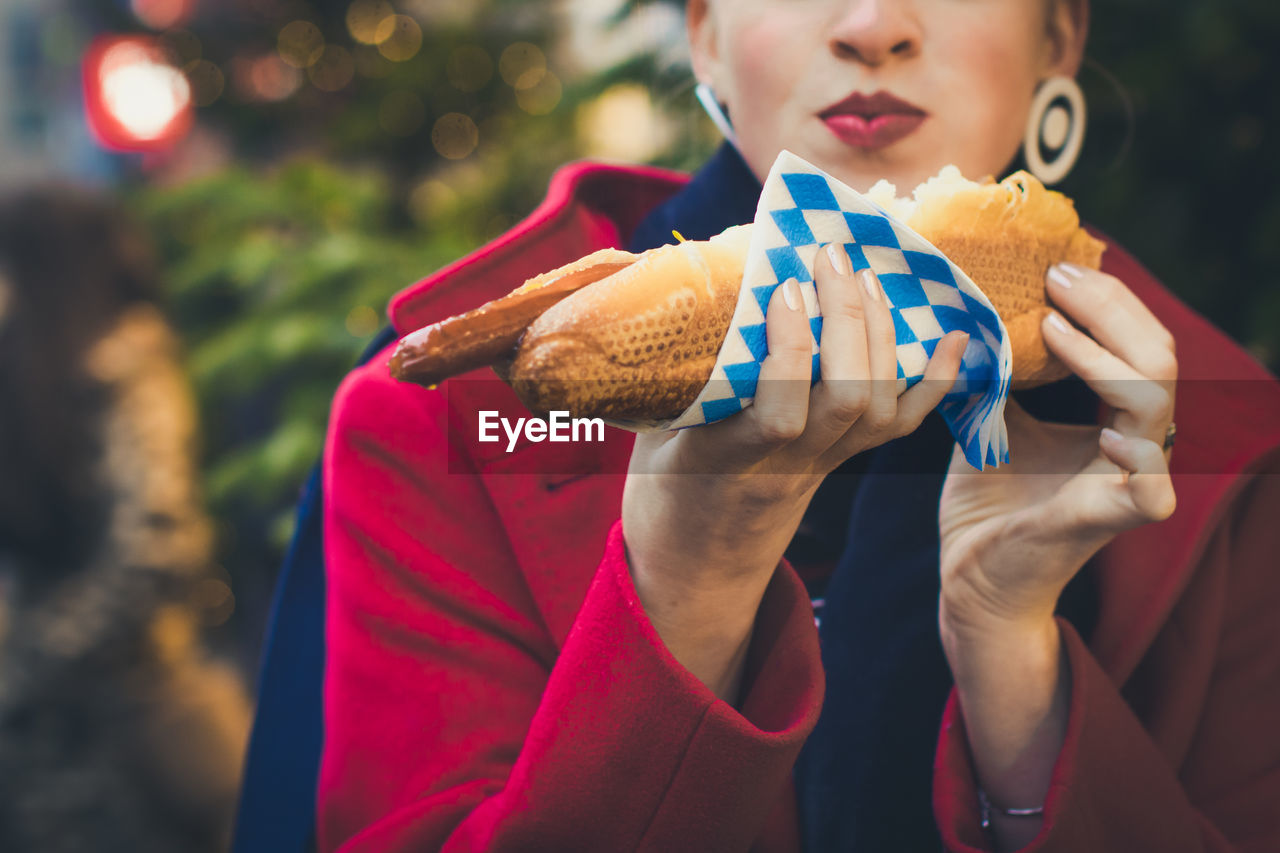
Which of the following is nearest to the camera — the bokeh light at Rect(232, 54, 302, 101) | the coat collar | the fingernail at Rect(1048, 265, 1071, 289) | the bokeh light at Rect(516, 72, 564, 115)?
the fingernail at Rect(1048, 265, 1071, 289)

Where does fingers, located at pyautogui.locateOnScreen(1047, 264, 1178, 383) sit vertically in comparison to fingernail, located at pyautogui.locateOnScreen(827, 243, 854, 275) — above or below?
below

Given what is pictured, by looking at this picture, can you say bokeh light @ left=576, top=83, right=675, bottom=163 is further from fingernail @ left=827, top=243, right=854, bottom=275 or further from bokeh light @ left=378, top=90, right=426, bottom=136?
fingernail @ left=827, top=243, right=854, bottom=275

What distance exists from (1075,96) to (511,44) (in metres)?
3.62

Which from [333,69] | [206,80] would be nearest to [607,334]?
[333,69]

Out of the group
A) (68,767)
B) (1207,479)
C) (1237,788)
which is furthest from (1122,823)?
(68,767)

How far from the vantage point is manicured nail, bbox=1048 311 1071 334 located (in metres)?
1.03

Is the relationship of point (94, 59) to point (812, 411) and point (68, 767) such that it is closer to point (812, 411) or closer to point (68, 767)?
point (68, 767)

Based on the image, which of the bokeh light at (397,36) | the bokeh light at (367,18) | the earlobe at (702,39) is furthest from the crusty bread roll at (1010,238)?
the bokeh light at (367,18)

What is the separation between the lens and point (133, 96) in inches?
216

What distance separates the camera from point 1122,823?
1.09 meters

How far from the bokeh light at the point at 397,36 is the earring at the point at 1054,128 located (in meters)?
3.88

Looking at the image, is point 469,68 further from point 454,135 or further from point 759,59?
point 759,59

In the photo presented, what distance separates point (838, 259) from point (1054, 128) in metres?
0.65

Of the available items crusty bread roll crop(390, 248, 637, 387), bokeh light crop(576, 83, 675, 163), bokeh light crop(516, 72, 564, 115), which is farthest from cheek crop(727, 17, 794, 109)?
bokeh light crop(516, 72, 564, 115)
